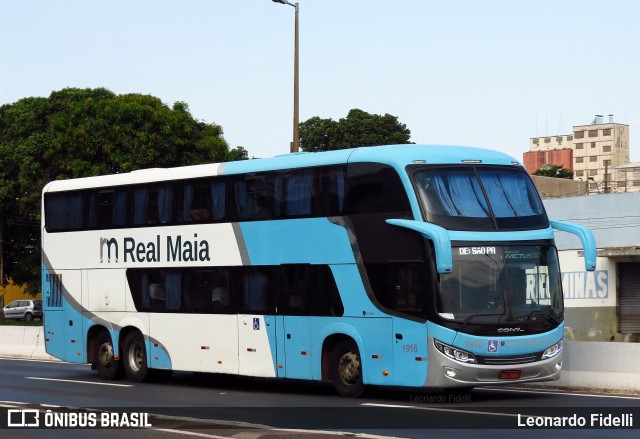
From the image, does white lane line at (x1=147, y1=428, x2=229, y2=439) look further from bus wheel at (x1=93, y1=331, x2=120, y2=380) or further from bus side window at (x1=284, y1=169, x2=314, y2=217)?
bus wheel at (x1=93, y1=331, x2=120, y2=380)

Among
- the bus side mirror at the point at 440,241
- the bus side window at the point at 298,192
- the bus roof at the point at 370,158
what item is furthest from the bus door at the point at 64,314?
Result: the bus side mirror at the point at 440,241

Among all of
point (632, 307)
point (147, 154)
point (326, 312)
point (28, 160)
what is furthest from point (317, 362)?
point (28, 160)

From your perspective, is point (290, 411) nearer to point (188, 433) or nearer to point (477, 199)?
point (188, 433)

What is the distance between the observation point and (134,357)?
26109 mm

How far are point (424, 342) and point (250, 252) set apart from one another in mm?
4685

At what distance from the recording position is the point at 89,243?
2677 centimetres

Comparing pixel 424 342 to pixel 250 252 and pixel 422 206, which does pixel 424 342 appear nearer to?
pixel 422 206

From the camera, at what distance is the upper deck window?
63.4ft

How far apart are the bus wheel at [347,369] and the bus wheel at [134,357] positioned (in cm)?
625

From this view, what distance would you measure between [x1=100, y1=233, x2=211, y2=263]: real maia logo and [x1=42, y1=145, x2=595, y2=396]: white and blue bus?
0.04 metres

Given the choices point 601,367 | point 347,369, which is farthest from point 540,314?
point 347,369

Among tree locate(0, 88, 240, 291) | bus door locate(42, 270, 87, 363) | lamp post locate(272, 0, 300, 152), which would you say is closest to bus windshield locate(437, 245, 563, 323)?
bus door locate(42, 270, 87, 363)

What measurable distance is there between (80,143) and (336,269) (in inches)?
1600

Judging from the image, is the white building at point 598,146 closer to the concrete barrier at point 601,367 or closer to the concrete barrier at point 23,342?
the concrete barrier at point 23,342
